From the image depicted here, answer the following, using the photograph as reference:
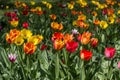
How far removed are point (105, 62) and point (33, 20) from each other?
398 cm

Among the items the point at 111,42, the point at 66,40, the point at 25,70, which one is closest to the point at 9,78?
the point at 25,70

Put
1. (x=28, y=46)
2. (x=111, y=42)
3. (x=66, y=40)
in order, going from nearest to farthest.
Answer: (x=28, y=46)
(x=66, y=40)
(x=111, y=42)

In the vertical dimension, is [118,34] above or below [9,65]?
below

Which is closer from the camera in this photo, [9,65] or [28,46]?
[28,46]

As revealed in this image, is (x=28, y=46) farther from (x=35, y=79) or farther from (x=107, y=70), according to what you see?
(x=107, y=70)

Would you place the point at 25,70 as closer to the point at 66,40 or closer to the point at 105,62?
the point at 66,40

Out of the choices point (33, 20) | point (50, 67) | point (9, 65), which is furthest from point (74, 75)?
point (33, 20)

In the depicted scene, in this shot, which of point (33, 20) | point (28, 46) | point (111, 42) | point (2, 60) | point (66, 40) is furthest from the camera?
point (33, 20)

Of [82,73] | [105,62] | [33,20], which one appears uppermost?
[82,73]

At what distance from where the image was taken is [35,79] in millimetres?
4188

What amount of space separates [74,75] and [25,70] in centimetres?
54

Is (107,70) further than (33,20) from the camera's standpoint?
No

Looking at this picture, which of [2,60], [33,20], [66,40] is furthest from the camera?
[33,20]

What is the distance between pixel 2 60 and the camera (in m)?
4.63
